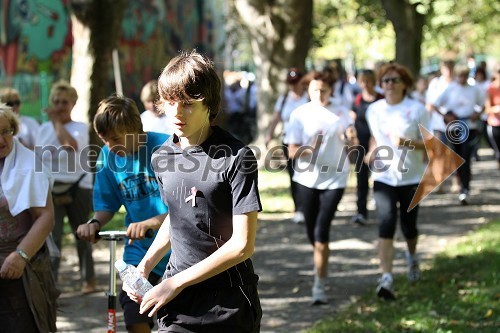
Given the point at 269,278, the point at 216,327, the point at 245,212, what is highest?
the point at 245,212

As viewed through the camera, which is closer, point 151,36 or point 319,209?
point 319,209

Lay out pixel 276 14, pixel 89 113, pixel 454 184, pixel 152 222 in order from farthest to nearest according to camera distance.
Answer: pixel 276 14
pixel 454 184
pixel 89 113
pixel 152 222

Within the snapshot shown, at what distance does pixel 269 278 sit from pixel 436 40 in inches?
1609

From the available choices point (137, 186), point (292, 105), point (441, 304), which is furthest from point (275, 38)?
point (137, 186)

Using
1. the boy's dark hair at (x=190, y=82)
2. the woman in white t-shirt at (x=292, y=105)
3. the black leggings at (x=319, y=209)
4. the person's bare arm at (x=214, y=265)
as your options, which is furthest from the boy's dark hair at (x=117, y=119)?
the woman in white t-shirt at (x=292, y=105)

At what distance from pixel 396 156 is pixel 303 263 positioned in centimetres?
215

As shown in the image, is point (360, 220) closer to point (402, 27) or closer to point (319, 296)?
point (319, 296)

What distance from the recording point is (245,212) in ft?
12.7

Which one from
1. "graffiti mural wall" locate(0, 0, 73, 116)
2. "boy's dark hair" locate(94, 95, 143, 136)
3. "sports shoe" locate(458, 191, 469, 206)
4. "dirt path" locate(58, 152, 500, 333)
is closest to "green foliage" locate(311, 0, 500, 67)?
"graffiti mural wall" locate(0, 0, 73, 116)

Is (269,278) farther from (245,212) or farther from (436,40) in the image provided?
(436,40)

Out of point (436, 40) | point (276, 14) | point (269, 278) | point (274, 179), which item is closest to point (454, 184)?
point (274, 179)

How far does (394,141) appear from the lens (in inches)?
352

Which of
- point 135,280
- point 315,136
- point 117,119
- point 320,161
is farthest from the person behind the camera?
point 315,136

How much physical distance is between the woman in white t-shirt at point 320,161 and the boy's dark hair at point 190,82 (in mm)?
4677
